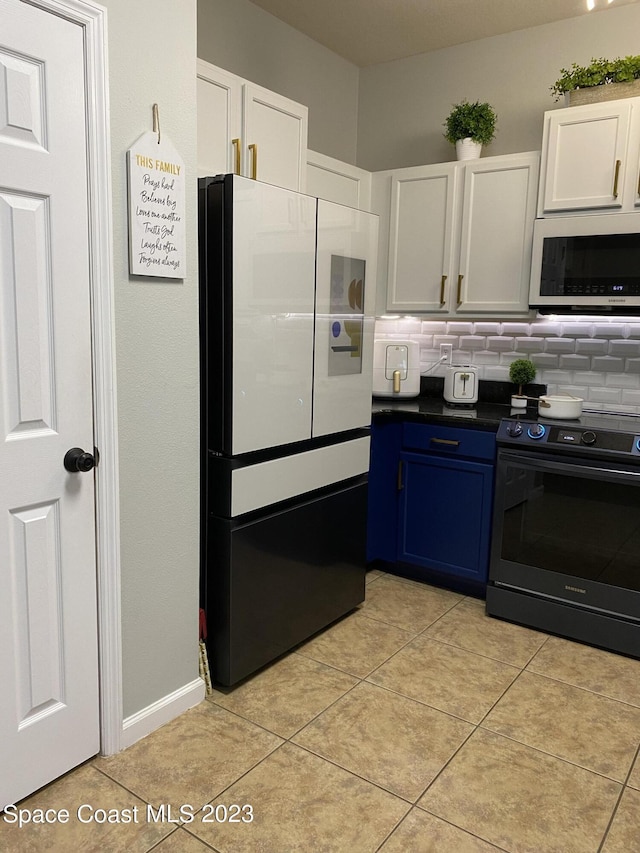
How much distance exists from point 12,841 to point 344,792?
874mm

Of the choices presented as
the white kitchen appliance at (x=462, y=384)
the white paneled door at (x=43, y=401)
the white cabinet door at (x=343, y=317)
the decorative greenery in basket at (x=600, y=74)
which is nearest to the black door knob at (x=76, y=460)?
the white paneled door at (x=43, y=401)

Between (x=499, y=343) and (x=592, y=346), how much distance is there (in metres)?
0.50

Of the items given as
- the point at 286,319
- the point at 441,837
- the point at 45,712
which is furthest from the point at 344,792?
the point at 286,319

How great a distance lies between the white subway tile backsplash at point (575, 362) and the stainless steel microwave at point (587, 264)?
0.36 metres

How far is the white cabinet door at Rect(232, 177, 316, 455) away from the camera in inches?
86.1

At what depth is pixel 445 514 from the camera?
328 centimetres

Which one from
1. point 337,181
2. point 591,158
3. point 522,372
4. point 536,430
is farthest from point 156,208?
point 522,372

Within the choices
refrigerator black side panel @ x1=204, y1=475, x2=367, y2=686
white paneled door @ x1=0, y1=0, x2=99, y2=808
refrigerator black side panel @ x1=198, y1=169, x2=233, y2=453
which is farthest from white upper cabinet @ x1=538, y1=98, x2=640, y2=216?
white paneled door @ x1=0, y1=0, x2=99, y2=808

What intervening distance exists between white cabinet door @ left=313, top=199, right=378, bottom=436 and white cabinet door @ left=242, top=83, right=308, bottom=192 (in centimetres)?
38

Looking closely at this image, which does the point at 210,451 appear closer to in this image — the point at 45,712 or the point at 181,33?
the point at 45,712

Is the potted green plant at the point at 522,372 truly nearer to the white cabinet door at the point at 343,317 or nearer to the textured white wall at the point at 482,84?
the white cabinet door at the point at 343,317

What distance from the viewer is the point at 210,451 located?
2.29 meters

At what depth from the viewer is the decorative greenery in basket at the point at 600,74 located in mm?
2908

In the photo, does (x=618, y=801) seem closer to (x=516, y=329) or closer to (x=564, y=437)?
(x=564, y=437)
